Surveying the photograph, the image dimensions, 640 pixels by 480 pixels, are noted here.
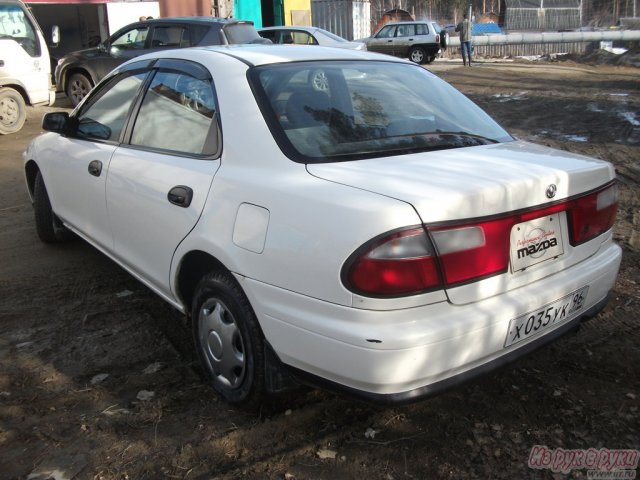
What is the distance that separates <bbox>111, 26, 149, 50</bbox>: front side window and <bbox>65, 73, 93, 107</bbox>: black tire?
900 millimetres

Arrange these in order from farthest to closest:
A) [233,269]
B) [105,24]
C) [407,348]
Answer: [105,24] → [233,269] → [407,348]

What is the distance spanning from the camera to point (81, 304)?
3932mm

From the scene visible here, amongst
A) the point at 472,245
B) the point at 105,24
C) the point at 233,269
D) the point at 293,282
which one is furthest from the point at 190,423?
the point at 105,24

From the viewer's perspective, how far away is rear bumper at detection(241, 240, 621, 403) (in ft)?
6.77

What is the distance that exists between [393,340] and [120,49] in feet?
36.9

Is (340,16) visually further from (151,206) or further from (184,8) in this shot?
(151,206)

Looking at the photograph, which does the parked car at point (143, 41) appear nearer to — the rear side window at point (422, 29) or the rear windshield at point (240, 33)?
the rear windshield at point (240, 33)

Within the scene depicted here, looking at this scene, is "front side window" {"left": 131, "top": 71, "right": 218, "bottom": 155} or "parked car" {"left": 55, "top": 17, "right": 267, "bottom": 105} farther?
"parked car" {"left": 55, "top": 17, "right": 267, "bottom": 105}

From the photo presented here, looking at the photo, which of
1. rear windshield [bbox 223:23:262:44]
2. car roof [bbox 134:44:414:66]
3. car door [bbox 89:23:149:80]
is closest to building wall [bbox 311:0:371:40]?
rear windshield [bbox 223:23:262:44]

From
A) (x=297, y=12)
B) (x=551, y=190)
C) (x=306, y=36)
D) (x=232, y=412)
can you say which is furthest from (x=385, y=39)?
(x=232, y=412)

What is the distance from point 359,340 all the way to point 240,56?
1.72 m

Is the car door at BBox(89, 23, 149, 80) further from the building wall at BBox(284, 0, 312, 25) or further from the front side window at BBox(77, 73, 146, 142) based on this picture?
the building wall at BBox(284, 0, 312, 25)

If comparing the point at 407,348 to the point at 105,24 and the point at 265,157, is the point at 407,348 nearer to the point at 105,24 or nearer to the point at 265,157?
the point at 265,157

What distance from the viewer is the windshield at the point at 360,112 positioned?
2625 millimetres
